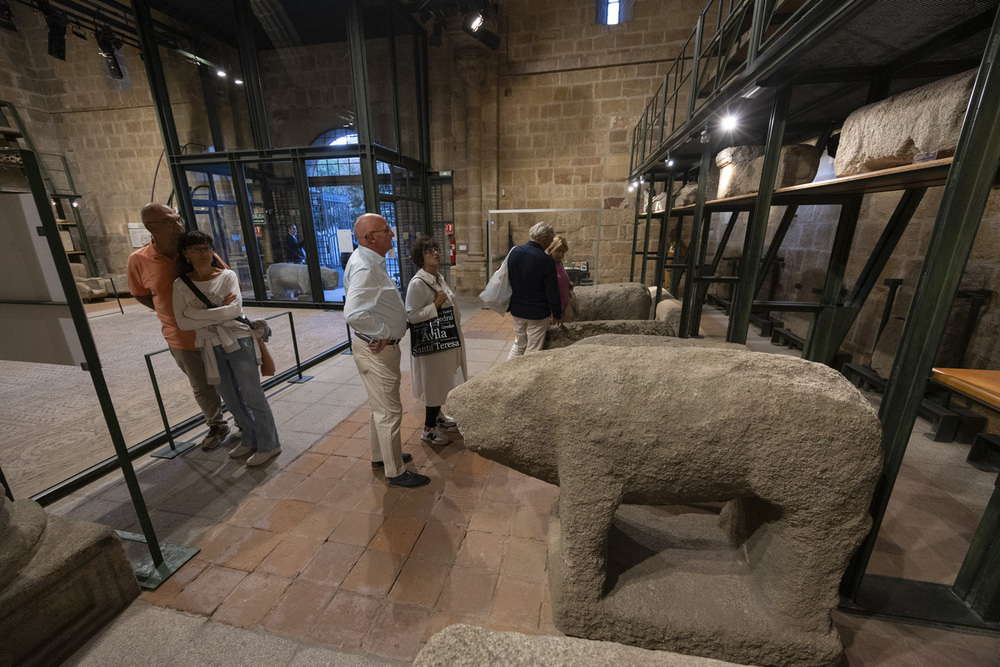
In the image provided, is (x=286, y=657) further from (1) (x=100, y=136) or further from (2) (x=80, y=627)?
(1) (x=100, y=136)

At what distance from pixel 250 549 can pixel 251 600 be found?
1.24ft

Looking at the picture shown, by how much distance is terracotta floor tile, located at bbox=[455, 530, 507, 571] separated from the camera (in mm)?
2215

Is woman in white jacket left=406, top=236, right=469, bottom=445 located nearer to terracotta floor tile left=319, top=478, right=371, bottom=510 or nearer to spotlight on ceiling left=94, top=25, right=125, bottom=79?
terracotta floor tile left=319, top=478, right=371, bottom=510

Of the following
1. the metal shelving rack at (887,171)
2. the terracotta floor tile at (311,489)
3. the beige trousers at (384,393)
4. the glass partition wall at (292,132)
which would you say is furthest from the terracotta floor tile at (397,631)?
the glass partition wall at (292,132)

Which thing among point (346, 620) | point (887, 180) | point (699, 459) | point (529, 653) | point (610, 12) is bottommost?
→ point (346, 620)

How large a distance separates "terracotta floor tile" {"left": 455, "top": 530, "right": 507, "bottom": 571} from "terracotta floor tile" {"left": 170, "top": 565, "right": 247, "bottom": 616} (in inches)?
47.9

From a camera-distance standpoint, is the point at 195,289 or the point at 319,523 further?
the point at 195,289

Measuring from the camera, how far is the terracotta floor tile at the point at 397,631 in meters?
1.77

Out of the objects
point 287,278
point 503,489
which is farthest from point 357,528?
point 287,278

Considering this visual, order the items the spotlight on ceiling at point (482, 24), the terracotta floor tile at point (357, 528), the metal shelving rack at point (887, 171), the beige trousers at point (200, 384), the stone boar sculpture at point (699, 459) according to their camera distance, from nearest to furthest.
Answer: the stone boar sculpture at point (699, 459)
the metal shelving rack at point (887, 171)
the terracotta floor tile at point (357, 528)
the beige trousers at point (200, 384)
the spotlight on ceiling at point (482, 24)

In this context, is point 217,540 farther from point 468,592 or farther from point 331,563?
point 468,592

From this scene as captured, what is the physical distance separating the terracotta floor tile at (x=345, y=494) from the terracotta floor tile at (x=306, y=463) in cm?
34

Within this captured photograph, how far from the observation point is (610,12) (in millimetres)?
8898

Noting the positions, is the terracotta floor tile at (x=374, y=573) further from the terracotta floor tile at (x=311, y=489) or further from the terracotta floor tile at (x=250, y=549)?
the terracotta floor tile at (x=311, y=489)
